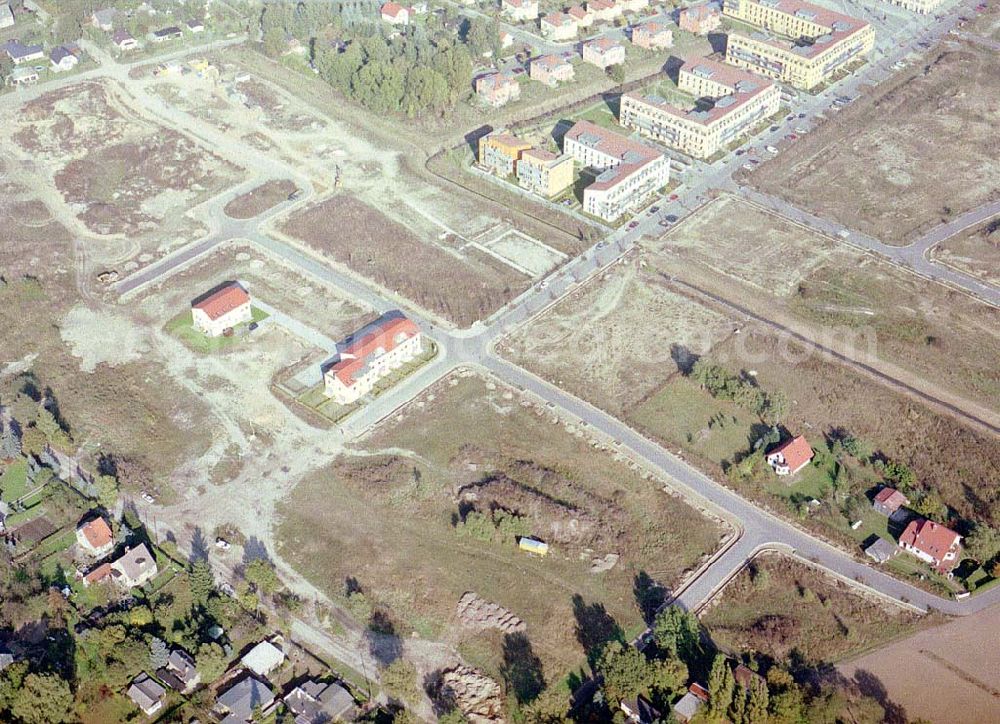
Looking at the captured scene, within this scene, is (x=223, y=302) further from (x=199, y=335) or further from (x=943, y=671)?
(x=943, y=671)

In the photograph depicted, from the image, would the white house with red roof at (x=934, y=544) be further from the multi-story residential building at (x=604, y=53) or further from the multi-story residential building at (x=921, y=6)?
the multi-story residential building at (x=921, y=6)

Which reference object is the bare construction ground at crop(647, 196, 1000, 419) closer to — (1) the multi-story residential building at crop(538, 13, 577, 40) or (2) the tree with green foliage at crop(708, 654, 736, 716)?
(2) the tree with green foliage at crop(708, 654, 736, 716)

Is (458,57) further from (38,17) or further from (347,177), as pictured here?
(38,17)

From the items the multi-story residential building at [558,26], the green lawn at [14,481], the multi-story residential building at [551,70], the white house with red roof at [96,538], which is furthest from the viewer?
the multi-story residential building at [558,26]

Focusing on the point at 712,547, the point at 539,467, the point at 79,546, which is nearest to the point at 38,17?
the point at 79,546

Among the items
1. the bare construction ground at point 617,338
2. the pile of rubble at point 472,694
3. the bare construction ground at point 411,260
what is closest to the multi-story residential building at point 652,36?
the bare construction ground at point 411,260

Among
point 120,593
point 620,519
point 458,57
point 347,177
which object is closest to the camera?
point 120,593
